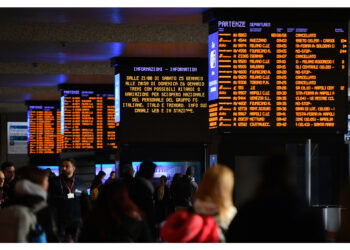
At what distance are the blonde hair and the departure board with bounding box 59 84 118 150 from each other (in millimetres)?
17187

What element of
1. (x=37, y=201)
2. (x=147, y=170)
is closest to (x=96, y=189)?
(x=147, y=170)

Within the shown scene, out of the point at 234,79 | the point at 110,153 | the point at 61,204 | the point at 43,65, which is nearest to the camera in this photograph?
the point at 61,204

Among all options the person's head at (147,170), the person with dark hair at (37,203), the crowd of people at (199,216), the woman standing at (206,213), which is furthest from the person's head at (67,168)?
the woman standing at (206,213)

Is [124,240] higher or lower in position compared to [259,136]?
lower

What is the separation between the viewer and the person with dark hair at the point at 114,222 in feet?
17.0

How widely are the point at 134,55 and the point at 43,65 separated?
14.6 ft

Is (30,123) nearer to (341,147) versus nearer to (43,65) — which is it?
(43,65)

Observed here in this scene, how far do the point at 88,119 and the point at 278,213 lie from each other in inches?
718

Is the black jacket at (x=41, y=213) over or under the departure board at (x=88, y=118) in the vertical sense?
under

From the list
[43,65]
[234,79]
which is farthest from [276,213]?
[43,65]

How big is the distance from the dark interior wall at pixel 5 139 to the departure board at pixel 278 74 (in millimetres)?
31667

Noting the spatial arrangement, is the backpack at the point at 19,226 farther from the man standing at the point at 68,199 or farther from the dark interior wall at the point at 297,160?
the dark interior wall at the point at 297,160

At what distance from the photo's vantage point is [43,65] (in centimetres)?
1995

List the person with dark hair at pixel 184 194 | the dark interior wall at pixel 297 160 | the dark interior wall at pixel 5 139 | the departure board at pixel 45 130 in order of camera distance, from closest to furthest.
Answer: the dark interior wall at pixel 297 160
the person with dark hair at pixel 184 194
the departure board at pixel 45 130
the dark interior wall at pixel 5 139
